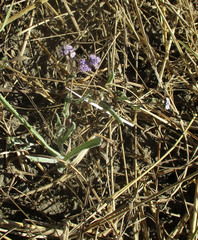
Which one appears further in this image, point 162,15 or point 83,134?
point 162,15

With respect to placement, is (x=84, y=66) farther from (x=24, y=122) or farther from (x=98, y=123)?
(x=24, y=122)

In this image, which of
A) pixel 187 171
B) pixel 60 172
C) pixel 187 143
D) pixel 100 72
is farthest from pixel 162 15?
pixel 60 172

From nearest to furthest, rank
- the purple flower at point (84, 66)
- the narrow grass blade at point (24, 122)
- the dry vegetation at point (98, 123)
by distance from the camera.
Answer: the narrow grass blade at point (24, 122), the dry vegetation at point (98, 123), the purple flower at point (84, 66)

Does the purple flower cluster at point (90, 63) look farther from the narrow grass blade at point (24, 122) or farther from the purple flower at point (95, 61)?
the narrow grass blade at point (24, 122)

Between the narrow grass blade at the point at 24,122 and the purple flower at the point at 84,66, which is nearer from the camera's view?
the narrow grass blade at the point at 24,122

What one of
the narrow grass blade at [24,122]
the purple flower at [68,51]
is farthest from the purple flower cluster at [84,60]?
the narrow grass blade at [24,122]

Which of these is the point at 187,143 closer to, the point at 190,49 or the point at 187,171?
the point at 187,171

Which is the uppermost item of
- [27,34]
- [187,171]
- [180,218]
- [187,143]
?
[27,34]

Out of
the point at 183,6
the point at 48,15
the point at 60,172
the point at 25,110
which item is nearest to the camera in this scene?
the point at 60,172

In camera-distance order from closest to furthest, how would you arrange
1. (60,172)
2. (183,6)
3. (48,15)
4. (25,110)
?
(60,172)
(25,110)
(48,15)
(183,6)

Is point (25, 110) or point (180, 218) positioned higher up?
point (25, 110)
